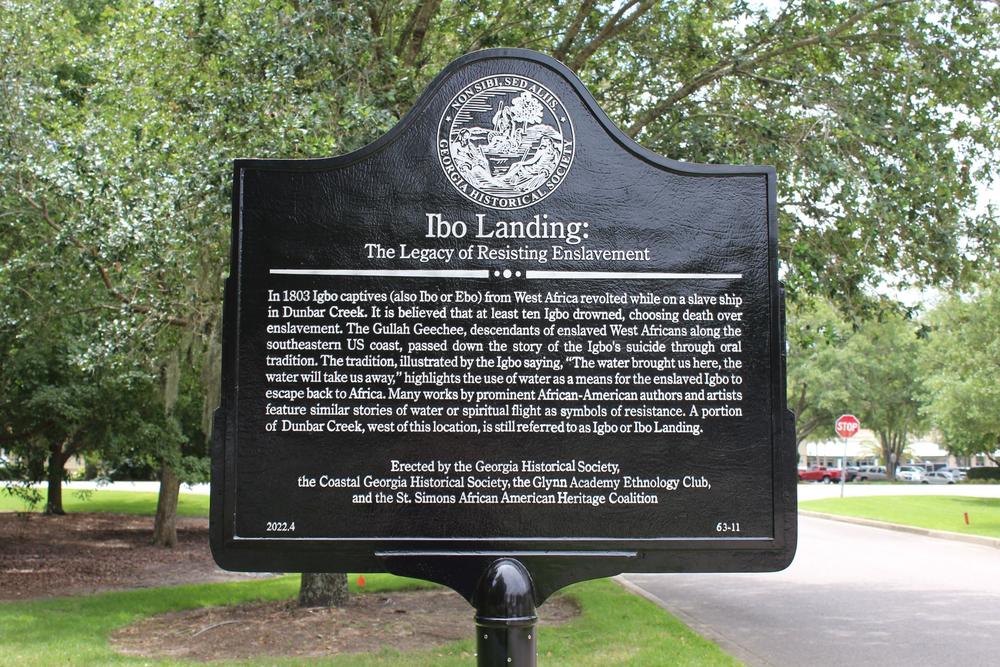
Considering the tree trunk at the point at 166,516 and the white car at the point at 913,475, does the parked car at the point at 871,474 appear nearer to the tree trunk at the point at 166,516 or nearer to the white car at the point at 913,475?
the white car at the point at 913,475

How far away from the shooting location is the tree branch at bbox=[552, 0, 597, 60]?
34.1 feet

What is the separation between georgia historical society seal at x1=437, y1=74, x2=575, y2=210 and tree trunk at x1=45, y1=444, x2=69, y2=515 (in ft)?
56.3

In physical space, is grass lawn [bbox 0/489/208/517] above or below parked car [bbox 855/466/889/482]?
above

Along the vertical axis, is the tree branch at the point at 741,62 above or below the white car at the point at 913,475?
above

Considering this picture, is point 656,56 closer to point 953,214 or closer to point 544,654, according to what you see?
point 953,214

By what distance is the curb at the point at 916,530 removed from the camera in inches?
784

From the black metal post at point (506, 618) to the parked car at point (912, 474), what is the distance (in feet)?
223

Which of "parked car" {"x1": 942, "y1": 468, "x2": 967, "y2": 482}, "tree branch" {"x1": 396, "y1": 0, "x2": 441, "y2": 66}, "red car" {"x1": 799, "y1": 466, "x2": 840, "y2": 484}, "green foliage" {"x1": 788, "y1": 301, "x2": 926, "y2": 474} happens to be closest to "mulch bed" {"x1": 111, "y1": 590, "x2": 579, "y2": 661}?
"tree branch" {"x1": 396, "y1": 0, "x2": 441, "y2": 66}

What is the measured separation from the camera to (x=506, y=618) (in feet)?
12.1

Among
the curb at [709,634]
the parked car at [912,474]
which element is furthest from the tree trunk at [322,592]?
the parked car at [912,474]

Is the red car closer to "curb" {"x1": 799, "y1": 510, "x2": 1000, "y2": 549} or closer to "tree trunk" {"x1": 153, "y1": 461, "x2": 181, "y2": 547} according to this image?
"curb" {"x1": 799, "y1": 510, "x2": 1000, "y2": 549}

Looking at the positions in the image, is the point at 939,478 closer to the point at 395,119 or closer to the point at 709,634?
the point at 709,634

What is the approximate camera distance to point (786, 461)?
155 inches

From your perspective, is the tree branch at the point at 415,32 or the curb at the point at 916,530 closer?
the tree branch at the point at 415,32
